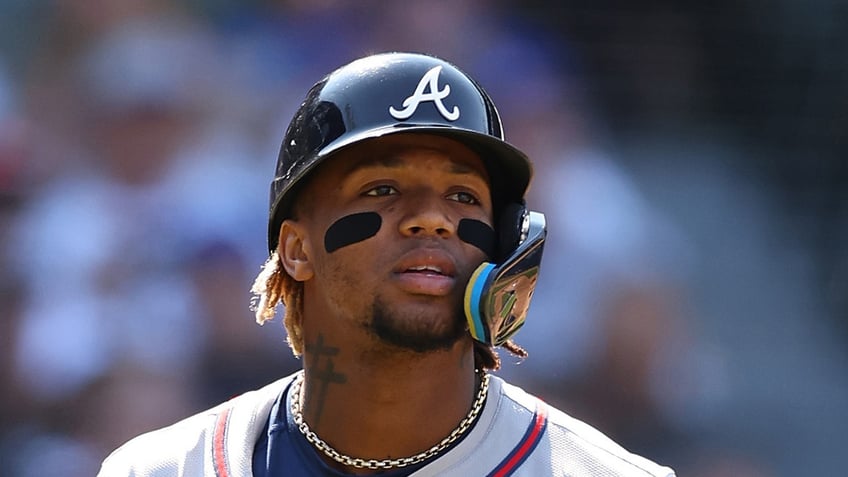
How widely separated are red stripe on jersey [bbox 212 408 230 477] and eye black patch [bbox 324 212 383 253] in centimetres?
48

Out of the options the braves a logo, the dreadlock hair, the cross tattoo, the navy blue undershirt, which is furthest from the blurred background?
the braves a logo

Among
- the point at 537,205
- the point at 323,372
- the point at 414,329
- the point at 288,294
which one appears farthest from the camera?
the point at 537,205

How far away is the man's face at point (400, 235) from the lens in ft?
8.29

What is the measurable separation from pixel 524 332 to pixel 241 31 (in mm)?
1827

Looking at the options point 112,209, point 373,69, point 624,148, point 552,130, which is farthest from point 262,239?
A: point 373,69

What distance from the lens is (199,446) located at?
278 cm

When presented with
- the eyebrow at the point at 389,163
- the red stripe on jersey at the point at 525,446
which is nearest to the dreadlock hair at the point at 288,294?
the red stripe on jersey at the point at 525,446

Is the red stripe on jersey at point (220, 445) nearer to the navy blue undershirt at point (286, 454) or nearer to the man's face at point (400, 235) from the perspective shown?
the navy blue undershirt at point (286, 454)

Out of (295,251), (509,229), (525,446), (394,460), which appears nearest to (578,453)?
(525,446)

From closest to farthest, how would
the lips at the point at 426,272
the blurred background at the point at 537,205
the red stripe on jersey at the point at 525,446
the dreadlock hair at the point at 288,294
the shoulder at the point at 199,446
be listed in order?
the lips at the point at 426,272
the red stripe on jersey at the point at 525,446
the shoulder at the point at 199,446
the dreadlock hair at the point at 288,294
the blurred background at the point at 537,205

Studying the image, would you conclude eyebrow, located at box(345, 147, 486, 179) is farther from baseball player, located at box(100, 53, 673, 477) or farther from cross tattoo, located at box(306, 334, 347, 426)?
cross tattoo, located at box(306, 334, 347, 426)

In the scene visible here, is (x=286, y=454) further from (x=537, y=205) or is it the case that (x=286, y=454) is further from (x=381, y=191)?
(x=537, y=205)

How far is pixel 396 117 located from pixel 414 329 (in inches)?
17.7

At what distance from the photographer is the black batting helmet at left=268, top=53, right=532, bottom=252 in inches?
104
